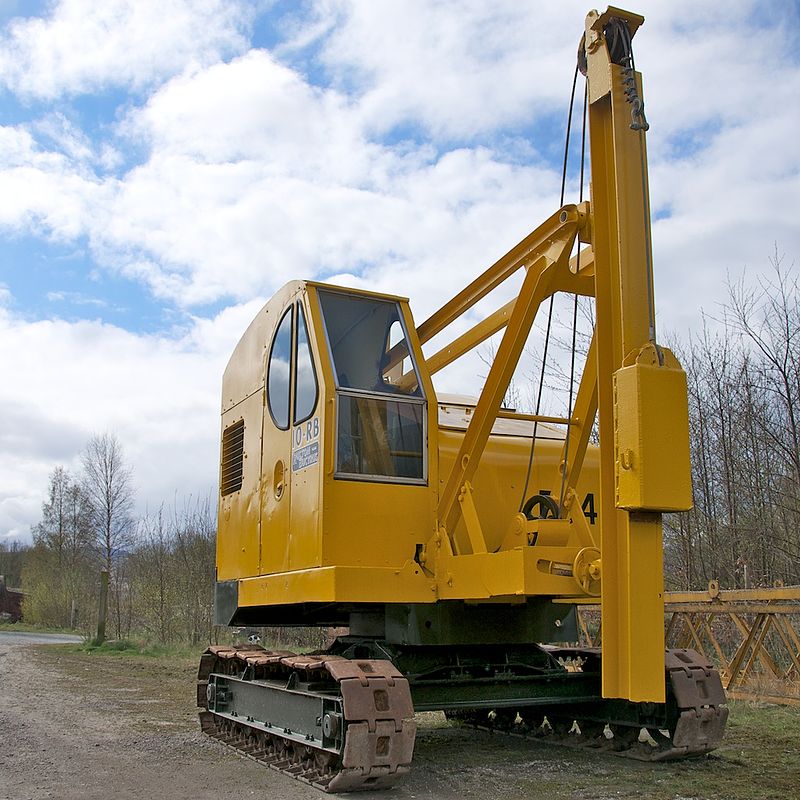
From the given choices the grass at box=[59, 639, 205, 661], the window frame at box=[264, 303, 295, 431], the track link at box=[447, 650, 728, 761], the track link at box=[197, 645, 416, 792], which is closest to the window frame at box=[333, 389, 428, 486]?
the window frame at box=[264, 303, 295, 431]

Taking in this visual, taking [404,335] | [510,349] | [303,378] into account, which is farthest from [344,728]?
[404,335]

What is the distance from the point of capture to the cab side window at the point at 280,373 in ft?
23.8

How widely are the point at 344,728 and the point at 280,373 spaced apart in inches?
114

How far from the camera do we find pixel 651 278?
220 inches

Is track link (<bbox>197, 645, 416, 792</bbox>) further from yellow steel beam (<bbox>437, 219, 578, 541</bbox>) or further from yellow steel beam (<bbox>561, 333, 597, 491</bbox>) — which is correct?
yellow steel beam (<bbox>561, 333, 597, 491</bbox>)

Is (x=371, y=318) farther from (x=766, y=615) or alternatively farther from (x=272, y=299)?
(x=766, y=615)

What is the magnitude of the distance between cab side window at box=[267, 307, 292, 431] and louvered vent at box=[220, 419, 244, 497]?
88 cm

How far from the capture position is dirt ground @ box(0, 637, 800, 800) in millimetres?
5902

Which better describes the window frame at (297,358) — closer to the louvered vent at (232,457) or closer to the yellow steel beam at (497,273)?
the yellow steel beam at (497,273)

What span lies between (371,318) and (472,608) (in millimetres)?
2320

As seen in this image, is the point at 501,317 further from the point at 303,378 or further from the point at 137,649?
the point at 137,649

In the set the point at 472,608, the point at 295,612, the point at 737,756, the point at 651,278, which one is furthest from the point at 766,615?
the point at 651,278

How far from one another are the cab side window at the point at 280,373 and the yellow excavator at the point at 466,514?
0.03 m

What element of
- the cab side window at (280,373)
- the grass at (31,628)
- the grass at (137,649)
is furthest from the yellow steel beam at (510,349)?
the grass at (31,628)
